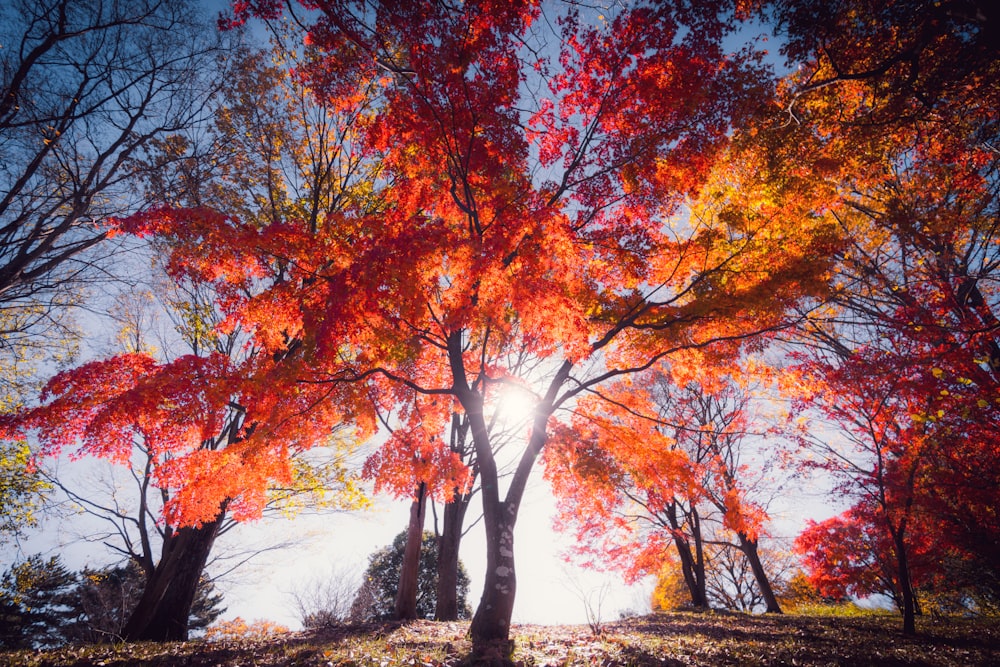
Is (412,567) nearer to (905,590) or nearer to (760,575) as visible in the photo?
(905,590)

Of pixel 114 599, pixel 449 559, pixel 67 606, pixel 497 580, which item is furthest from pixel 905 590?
pixel 67 606

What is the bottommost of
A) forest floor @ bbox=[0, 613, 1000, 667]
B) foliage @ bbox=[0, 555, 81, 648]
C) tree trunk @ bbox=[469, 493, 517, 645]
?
foliage @ bbox=[0, 555, 81, 648]

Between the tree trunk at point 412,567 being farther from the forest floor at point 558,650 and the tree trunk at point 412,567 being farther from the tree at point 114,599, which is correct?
the tree at point 114,599

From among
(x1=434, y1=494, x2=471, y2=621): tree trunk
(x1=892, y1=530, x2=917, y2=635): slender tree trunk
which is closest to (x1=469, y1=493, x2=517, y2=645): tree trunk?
(x1=434, y1=494, x2=471, y2=621): tree trunk

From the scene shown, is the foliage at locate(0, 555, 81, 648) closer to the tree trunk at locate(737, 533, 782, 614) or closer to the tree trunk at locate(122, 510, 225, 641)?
the tree trunk at locate(122, 510, 225, 641)

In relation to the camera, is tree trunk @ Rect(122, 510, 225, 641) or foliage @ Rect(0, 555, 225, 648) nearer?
tree trunk @ Rect(122, 510, 225, 641)

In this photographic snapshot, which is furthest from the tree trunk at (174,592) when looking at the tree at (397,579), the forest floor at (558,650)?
the tree at (397,579)

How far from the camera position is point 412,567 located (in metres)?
10.7

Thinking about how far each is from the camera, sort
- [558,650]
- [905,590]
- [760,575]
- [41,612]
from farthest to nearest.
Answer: [41,612] < [760,575] < [905,590] < [558,650]

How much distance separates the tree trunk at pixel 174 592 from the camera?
7855 millimetres

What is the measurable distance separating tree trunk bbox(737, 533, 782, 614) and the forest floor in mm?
7780

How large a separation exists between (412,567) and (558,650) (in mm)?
6484

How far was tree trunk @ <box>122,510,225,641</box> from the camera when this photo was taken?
7.86 metres

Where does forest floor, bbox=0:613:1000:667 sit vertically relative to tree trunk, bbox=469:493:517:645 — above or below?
below
